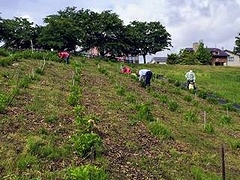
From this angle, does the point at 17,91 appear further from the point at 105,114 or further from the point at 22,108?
the point at 105,114

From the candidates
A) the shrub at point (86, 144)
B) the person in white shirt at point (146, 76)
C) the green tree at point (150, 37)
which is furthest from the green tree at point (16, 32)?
the shrub at point (86, 144)

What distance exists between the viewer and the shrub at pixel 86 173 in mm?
7805

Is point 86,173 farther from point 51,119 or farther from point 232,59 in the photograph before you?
point 232,59

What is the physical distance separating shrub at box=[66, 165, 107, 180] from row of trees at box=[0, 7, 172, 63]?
48200 millimetres

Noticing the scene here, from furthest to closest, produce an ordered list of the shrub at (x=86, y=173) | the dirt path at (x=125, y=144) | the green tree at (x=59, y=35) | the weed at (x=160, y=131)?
the green tree at (x=59, y=35) → the weed at (x=160, y=131) → the dirt path at (x=125, y=144) → the shrub at (x=86, y=173)

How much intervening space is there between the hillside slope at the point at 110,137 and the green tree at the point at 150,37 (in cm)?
5256

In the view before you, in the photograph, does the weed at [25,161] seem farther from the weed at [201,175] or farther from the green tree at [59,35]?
the green tree at [59,35]

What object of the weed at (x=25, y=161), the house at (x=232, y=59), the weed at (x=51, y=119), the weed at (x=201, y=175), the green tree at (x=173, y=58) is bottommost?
the house at (x=232, y=59)

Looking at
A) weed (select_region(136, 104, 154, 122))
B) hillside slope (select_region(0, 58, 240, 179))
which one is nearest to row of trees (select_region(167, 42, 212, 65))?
hillside slope (select_region(0, 58, 240, 179))

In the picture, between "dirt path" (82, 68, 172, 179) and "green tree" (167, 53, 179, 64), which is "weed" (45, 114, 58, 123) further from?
"green tree" (167, 53, 179, 64)

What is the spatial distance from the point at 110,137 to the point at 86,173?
151 inches

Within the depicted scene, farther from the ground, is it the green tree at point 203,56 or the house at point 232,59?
the green tree at point 203,56

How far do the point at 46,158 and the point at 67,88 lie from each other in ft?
31.6

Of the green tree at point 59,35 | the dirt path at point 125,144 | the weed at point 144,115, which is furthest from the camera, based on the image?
the green tree at point 59,35
